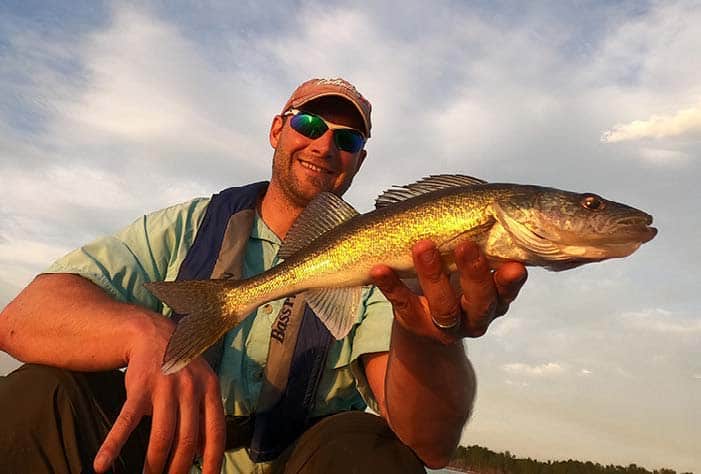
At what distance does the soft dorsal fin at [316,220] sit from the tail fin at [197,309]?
595mm

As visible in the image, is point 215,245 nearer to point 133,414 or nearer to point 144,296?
point 144,296

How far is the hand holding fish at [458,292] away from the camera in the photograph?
390 cm

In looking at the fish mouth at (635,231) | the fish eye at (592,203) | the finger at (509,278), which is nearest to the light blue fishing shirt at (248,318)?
the finger at (509,278)

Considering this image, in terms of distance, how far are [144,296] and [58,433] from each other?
1838mm

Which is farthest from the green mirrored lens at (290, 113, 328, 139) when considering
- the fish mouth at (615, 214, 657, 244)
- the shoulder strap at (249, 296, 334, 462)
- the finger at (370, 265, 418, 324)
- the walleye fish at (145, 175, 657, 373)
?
the fish mouth at (615, 214, 657, 244)

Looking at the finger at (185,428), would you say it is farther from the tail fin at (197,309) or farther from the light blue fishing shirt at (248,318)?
the light blue fishing shirt at (248,318)

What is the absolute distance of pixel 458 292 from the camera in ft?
13.7

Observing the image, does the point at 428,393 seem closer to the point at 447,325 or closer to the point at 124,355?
the point at 447,325

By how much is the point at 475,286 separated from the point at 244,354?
2.79m

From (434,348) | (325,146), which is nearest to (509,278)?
(434,348)

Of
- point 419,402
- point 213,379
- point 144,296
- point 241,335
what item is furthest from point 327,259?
point 144,296

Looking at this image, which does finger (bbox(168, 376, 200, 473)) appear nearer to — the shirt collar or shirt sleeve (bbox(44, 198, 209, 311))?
shirt sleeve (bbox(44, 198, 209, 311))

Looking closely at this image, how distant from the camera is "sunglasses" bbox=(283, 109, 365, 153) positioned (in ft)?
22.6

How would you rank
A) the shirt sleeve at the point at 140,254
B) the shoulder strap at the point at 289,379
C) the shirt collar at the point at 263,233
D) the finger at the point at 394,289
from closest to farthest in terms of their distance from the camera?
the finger at the point at 394,289
the shirt sleeve at the point at 140,254
the shoulder strap at the point at 289,379
the shirt collar at the point at 263,233
